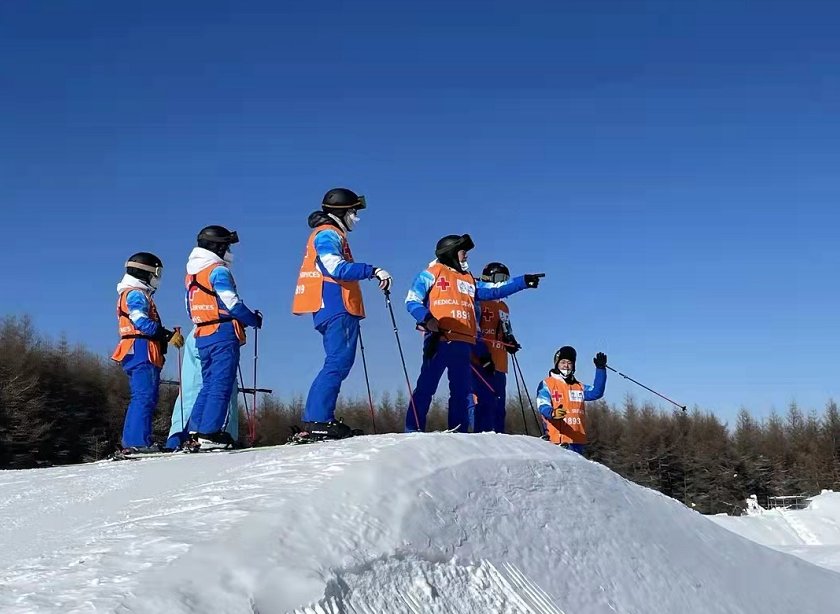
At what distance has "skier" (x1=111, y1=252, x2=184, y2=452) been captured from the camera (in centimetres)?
825

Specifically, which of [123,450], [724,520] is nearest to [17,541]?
[123,450]

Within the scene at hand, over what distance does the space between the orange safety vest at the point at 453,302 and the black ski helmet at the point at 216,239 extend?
2.09 metres

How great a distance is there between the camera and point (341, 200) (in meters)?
7.11

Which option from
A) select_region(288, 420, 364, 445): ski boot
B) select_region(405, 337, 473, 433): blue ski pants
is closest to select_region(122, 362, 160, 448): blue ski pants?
select_region(288, 420, 364, 445): ski boot

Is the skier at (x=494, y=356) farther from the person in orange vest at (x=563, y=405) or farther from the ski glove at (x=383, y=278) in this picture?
the ski glove at (x=383, y=278)

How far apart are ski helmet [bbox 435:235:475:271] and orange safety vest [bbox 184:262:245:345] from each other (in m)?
2.29

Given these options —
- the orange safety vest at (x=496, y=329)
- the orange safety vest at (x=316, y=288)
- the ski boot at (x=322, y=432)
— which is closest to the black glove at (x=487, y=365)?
the orange safety vest at (x=496, y=329)

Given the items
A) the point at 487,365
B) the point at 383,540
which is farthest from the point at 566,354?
the point at 383,540

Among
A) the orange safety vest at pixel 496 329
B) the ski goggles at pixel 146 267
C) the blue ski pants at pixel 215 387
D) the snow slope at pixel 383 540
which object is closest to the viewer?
the snow slope at pixel 383 540

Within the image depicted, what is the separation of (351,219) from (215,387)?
195cm

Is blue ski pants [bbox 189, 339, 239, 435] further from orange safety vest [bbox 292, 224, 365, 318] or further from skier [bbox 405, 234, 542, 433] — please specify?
skier [bbox 405, 234, 542, 433]

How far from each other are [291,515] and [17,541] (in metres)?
1.89

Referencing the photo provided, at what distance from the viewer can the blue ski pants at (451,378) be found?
7875mm

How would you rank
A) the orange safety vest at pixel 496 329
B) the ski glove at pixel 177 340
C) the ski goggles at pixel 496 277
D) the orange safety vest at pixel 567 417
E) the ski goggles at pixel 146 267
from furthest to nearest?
1. the orange safety vest at pixel 567 417
2. the ski goggles at pixel 496 277
3. the orange safety vest at pixel 496 329
4. the ski goggles at pixel 146 267
5. the ski glove at pixel 177 340
